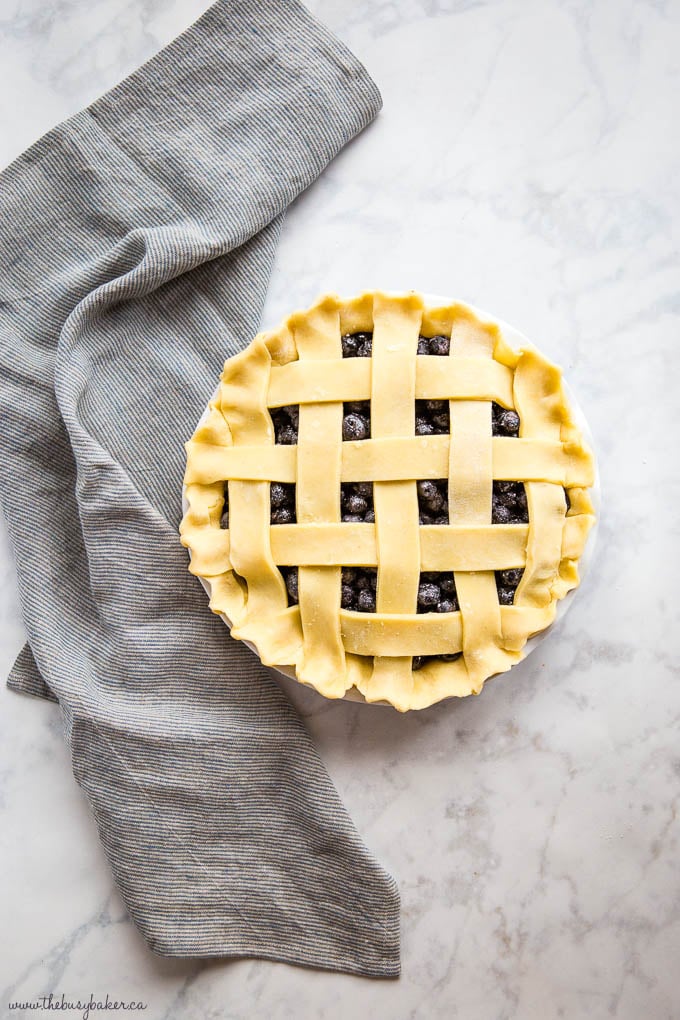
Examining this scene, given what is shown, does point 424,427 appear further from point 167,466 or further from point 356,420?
point 167,466

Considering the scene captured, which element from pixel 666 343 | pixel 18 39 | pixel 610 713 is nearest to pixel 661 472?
pixel 666 343

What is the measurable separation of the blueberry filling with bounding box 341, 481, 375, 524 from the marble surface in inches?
16.3

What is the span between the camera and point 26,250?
1.46 meters

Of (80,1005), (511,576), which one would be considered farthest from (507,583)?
(80,1005)

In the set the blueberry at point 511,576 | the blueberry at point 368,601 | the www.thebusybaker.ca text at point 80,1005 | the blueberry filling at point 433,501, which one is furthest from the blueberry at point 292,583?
the www.thebusybaker.ca text at point 80,1005

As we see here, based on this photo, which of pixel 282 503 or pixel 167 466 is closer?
pixel 282 503

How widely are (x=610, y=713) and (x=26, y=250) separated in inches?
52.4

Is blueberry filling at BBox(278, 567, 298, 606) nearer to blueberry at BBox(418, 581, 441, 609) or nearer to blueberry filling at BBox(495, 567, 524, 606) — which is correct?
blueberry at BBox(418, 581, 441, 609)

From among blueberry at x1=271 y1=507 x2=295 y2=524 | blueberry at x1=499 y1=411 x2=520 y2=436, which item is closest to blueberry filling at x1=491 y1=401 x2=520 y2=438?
blueberry at x1=499 y1=411 x2=520 y2=436

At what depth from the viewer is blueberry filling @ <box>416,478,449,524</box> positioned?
118 centimetres

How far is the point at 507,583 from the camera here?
1203 mm

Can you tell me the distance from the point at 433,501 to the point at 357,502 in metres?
Result: 0.11

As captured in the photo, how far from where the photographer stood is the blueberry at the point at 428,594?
1.19 m

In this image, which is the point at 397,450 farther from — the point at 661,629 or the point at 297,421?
the point at 661,629
